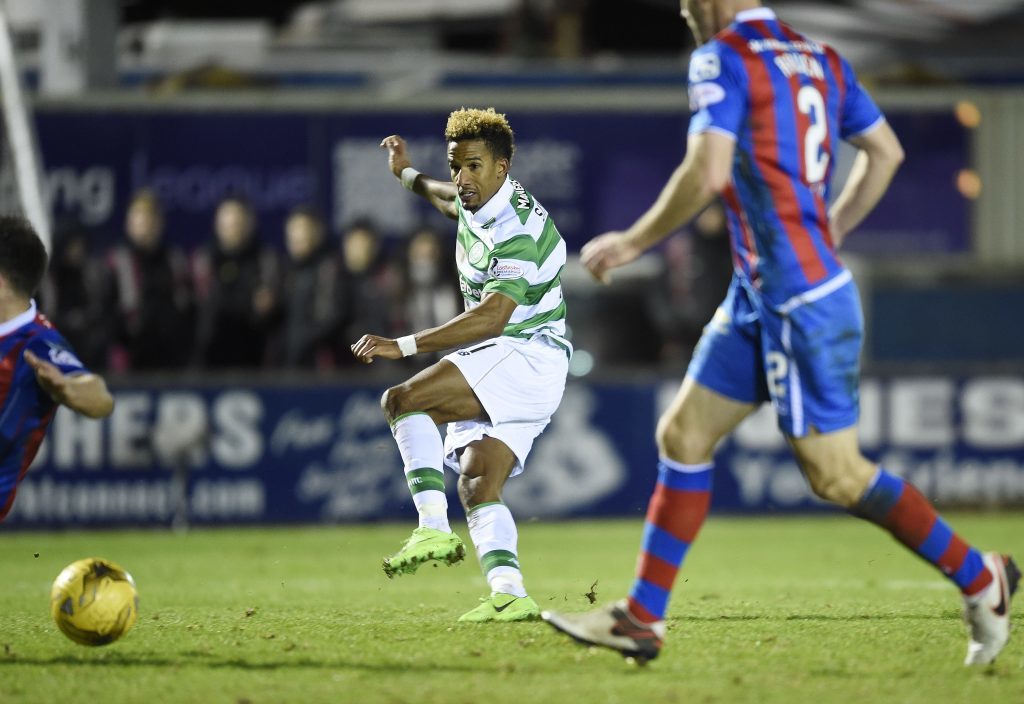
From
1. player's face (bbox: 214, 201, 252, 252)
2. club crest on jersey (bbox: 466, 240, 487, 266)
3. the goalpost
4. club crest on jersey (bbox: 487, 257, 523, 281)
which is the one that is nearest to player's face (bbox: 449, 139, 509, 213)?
club crest on jersey (bbox: 466, 240, 487, 266)

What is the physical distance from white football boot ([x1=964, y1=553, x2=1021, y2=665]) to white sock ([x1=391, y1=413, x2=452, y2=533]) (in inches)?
94.0

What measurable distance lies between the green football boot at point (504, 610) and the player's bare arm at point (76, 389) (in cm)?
208

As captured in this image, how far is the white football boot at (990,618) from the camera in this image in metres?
5.98

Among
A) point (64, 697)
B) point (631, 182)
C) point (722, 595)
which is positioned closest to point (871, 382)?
point (631, 182)

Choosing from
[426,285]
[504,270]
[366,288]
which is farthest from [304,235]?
[504,270]

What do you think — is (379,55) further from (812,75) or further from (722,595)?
(812,75)

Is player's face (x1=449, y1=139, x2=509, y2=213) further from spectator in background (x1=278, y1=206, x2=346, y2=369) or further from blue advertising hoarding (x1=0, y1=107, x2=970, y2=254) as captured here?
blue advertising hoarding (x1=0, y1=107, x2=970, y2=254)

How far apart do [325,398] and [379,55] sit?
348 inches

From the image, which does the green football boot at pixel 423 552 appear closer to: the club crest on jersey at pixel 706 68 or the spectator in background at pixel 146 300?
the club crest on jersey at pixel 706 68

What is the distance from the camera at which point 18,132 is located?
16.3m

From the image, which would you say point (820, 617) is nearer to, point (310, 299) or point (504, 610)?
point (504, 610)

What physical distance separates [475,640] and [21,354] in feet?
7.01

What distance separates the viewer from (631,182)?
17.9 m

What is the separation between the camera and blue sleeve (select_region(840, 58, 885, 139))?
20.0 ft
